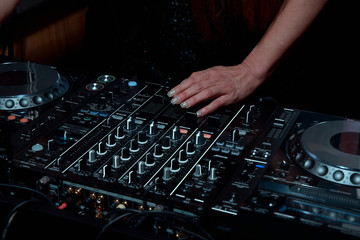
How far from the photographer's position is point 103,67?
266 centimetres

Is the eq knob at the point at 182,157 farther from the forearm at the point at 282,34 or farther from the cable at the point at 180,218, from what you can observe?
the forearm at the point at 282,34

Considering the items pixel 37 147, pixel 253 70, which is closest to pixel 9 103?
pixel 37 147

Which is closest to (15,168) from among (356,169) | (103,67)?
(356,169)

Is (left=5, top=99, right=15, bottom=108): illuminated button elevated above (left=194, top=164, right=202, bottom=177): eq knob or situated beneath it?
elevated above

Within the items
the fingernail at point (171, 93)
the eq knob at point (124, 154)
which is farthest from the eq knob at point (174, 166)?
the fingernail at point (171, 93)

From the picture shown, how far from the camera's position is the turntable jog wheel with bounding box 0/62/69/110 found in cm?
136

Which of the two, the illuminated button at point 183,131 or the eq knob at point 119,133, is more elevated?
the eq knob at point 119,133

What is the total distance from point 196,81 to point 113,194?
55 centimetres

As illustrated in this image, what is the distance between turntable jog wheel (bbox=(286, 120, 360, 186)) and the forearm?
0.44 m

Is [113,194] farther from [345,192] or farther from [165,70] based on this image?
[165,70]

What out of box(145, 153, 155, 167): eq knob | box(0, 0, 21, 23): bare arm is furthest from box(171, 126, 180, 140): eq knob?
box(0, 0, 21, 23): bare arm

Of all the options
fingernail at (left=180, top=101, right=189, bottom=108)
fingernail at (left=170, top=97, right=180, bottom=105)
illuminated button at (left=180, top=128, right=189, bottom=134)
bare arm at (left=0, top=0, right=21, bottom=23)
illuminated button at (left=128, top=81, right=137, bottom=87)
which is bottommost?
illuminated button at (left=180, top=128, right=189, bottom=134)

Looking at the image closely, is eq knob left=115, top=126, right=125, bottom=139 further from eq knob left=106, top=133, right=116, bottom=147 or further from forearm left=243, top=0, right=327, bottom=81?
forearm left=243, top=0, right=327, bottom=81

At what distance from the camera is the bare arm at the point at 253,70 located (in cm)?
146
